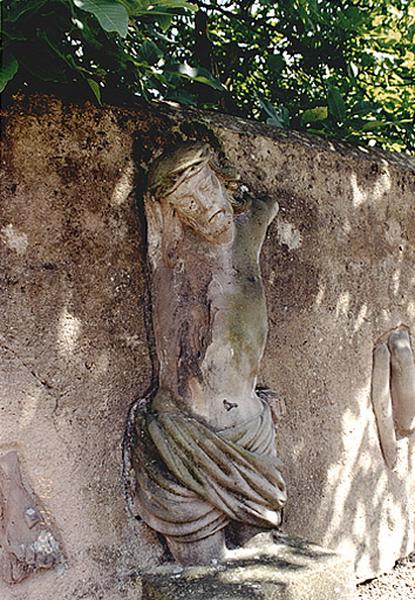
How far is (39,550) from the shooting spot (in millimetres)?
2674

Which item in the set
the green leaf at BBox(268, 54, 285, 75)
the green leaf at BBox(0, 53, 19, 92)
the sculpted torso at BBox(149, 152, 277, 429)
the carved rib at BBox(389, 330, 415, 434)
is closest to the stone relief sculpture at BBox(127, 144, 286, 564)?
the sculpted torso at BBox(149, 152, 277, 429)

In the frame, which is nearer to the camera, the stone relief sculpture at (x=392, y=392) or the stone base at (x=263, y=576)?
the stone base at (x=263, y=576)

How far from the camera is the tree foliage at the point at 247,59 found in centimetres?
269

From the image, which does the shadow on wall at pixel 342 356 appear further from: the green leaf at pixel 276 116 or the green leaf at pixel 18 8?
the green leaf at pixel 18 8

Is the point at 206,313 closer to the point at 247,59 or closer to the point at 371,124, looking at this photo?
the point at 371,124

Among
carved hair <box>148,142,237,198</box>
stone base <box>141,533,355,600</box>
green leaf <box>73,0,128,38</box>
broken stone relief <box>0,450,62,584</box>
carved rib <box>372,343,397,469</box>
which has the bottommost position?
carved rib <box>372,343,397,469</box>

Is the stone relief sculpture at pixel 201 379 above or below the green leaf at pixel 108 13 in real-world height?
below

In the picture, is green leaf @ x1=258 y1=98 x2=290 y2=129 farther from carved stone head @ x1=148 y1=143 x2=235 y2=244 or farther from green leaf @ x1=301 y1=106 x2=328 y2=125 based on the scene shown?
carved stone head @ x1=148 y1=143 x2=235 y2=244

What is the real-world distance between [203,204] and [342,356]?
1.06 m

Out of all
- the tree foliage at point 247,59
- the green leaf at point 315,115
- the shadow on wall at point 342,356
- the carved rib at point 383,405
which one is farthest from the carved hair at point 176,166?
the carved rib at point 383,405

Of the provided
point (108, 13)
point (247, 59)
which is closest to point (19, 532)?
point (108, 13)

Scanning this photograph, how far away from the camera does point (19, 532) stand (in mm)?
2648

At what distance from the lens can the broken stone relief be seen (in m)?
2.62

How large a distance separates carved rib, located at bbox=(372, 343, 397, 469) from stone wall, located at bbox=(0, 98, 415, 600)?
4cm
